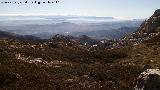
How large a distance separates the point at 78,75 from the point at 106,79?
3.32 meters

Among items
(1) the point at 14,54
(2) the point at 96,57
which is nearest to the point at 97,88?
(1) the point at 14,54

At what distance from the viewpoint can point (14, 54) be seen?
4650cm

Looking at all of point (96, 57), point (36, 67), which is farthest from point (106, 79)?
point (96, 57)

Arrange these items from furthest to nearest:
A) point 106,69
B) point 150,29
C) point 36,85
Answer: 1. point 150,29
2. point 106,69
3. point 36,85

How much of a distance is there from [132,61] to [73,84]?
21.1 meters

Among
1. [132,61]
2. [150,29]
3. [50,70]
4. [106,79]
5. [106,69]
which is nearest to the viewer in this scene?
[106,79]

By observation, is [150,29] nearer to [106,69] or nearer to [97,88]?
[106,69]

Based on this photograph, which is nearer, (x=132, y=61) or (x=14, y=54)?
(x=14, y=54)

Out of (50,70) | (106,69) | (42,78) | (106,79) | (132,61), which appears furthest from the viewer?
(132,61)

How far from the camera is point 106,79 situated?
3553 cm

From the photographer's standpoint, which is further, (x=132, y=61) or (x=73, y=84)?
(x=132, y=61)

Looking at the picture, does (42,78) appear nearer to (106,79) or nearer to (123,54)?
(106,79)

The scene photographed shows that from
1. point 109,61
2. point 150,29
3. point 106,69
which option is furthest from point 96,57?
point 150,29

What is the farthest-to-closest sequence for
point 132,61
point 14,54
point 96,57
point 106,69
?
point 96,57 < point 132,61 < point 14,54 < point 106,69
